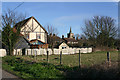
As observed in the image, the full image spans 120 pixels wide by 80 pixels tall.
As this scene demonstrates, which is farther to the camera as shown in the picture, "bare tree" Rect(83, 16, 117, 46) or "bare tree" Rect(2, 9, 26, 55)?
"bare tree" Rect(83, 16, 117, 46)

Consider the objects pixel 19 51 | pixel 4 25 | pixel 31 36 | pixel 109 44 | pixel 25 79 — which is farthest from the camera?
pixel 109 44

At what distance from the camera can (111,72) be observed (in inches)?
258

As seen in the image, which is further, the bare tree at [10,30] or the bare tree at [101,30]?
the bare tree at [101,30]

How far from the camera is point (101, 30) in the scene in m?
44.3

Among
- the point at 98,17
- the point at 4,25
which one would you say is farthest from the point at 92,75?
the point at 98,17

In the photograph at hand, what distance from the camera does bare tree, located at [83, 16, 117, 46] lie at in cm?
4378

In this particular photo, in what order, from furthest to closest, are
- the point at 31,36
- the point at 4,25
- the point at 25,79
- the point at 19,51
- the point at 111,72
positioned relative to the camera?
1. the point at 31,36
2. the point at 19,51
3. the point at 4,25
4. the point at 25,79
5. the point at 111,72

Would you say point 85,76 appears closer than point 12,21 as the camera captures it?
Yes

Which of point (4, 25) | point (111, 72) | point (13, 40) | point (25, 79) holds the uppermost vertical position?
point (4, 25)

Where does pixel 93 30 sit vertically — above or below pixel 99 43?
above

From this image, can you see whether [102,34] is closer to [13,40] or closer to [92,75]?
[13,40]

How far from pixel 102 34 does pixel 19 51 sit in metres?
24.8

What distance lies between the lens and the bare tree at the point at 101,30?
43.8 metres

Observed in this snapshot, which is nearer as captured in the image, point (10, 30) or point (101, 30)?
point (10, 30)
